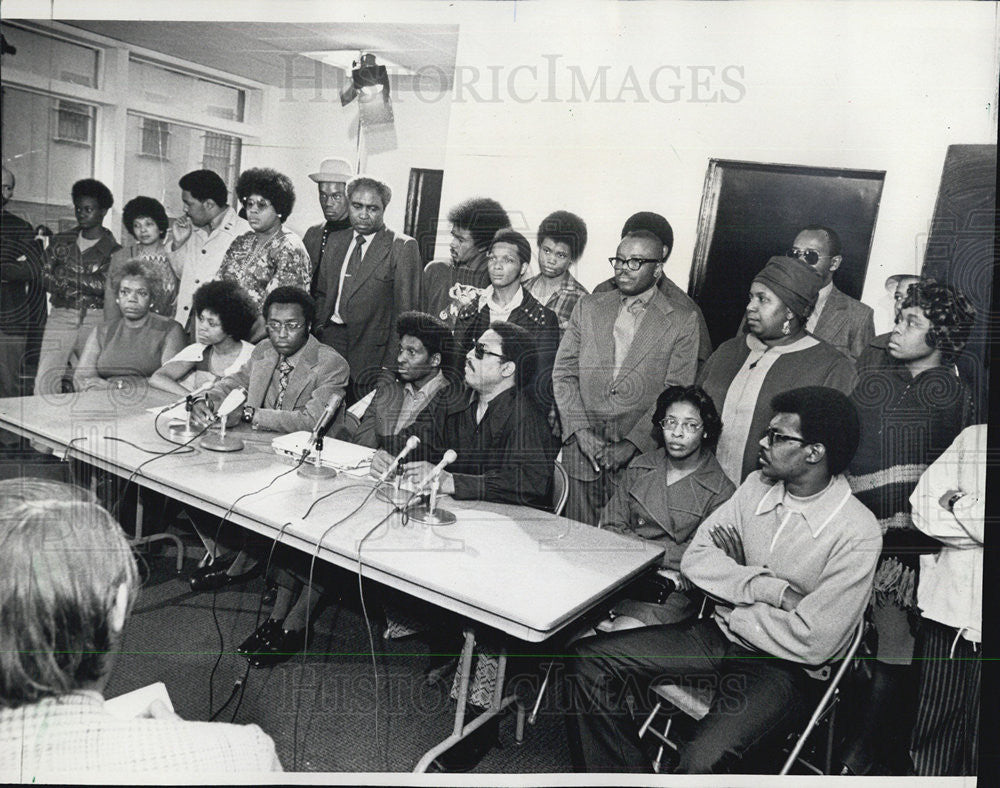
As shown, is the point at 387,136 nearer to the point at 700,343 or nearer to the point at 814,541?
the point at 700,343

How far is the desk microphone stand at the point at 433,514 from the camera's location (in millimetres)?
2373

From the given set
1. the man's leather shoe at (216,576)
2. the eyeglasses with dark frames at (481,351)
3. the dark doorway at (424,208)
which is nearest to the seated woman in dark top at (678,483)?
the eyeglasses with dark frames at (481,351)

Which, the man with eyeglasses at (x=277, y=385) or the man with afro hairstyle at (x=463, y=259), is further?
the man with eyeglasses at (x=277, y=385)

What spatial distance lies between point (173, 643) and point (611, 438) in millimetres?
1614

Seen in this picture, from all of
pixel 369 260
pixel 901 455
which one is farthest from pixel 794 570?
pixel 369 260

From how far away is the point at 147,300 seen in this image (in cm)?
268

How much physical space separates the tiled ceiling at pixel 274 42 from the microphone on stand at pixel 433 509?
1.20 meters

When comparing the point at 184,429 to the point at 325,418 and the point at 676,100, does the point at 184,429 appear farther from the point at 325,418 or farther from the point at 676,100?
the point at 676,100

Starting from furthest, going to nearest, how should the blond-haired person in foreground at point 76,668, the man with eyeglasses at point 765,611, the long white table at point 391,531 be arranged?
1. the man with eyeglasses at point 765,611
2. the long white table at point 391,531
3. the blond-haired person in foreground at point 76,668

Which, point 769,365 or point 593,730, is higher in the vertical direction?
point 769,365

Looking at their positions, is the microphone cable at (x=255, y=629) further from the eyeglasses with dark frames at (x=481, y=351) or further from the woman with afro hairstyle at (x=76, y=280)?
the woman with afro hairstyle at (x=76, y=280)

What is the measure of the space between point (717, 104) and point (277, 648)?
7.41 feet

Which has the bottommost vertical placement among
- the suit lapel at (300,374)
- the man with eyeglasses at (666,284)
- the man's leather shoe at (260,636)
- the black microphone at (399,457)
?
the man's leather shoe at (260,636)

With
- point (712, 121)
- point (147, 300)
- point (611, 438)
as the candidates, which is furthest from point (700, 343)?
point (147, 300)
